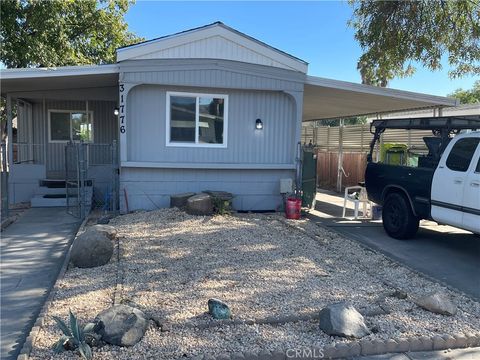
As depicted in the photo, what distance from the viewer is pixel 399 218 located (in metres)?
7.97

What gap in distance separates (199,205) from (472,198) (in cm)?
525

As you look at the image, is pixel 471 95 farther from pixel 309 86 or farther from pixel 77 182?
pixel 77 182

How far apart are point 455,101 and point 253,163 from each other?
213 inches

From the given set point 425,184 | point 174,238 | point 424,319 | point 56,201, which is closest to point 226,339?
point 424,319

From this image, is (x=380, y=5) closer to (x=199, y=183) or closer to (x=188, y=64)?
(x=188, y=64)

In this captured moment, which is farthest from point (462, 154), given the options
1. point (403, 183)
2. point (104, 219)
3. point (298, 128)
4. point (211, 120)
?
point (104, 219)

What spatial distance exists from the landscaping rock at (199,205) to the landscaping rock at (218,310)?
5006 mm

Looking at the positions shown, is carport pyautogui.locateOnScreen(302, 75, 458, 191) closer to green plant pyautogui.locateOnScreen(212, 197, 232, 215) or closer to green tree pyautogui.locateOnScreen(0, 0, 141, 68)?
green plant pyautogui.locateOnScreen(212, 197, 232, 215)

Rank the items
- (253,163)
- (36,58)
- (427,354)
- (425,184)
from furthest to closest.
→ (36,58) < (253,163) < (425,184) < (427,354)

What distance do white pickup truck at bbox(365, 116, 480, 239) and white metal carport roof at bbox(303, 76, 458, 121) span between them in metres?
2.00

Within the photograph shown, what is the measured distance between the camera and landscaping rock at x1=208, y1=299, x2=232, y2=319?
13.7ft

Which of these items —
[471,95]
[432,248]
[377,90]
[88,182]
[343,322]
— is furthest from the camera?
[471,95]

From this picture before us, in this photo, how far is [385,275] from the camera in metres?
5.87

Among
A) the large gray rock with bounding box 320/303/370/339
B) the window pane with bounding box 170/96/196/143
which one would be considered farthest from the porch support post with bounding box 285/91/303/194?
the large gray rock with bounding box 320/303/370/339
